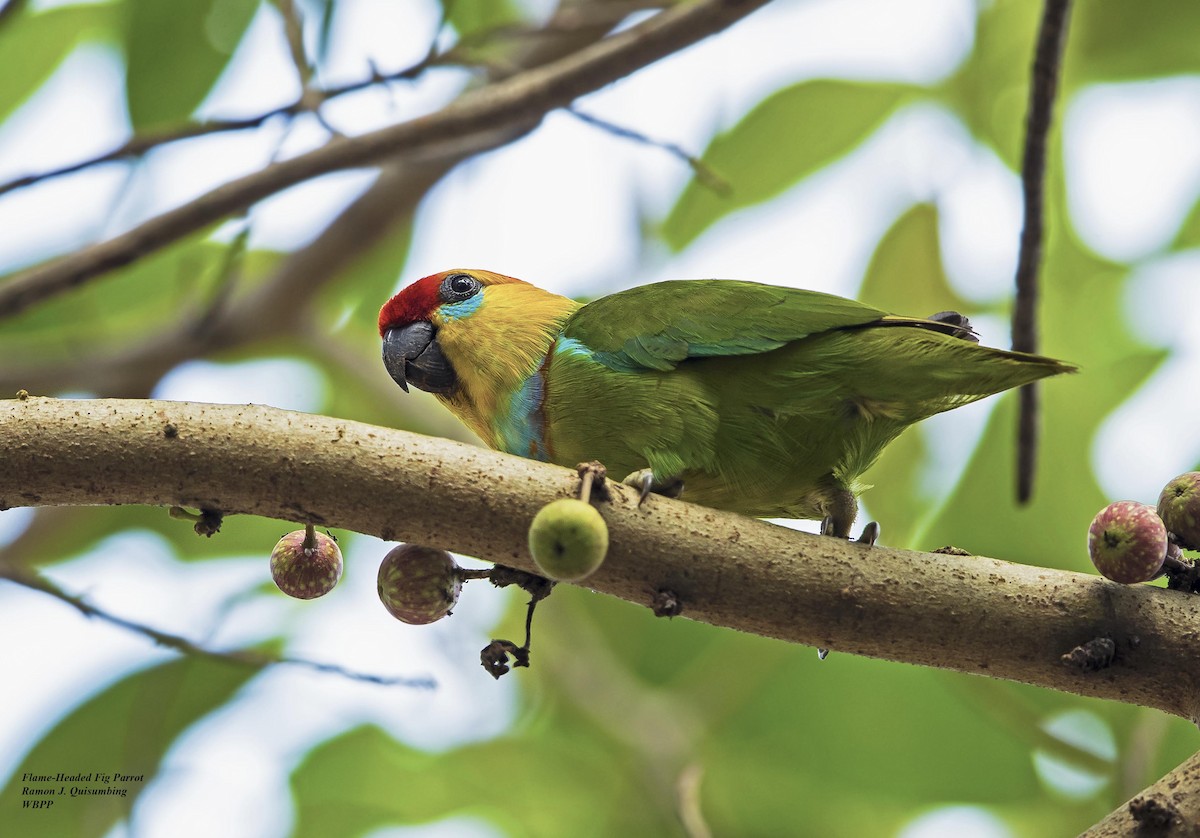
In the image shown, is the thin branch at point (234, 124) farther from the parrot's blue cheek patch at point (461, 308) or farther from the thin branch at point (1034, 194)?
the thin branch at point (1034, 194)

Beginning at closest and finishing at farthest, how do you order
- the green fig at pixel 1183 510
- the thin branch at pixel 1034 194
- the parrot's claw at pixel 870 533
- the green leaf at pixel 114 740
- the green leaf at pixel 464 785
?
the green fig at pixel 1183 510
the parrot's claw at pixel 870 533
the thin branch at pixel 1034 194
the green leaf at pixel 114 740
the green leaf at pixel 464 785

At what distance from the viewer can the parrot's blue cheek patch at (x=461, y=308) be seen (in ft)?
12.9

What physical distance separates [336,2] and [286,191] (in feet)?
3.07

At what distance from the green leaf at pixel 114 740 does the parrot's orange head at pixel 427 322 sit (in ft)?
4.34

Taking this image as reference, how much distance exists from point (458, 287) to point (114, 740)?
218cm

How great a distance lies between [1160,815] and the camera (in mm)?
2139

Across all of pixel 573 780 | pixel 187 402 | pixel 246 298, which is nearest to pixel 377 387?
pixel 246 298

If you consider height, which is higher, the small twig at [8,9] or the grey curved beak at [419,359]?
the small twig at [8,9]

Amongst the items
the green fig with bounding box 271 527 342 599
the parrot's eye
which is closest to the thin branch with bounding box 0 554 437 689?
the green fig with bounding box 271 527 342 599

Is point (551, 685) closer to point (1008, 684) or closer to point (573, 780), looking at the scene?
point (573, 780)

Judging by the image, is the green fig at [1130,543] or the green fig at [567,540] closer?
the green fig at [567,540]

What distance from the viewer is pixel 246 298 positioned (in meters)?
5.31

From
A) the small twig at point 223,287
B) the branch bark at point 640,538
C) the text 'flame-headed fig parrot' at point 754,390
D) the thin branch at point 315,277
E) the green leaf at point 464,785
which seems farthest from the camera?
the thin branch at point 315,277

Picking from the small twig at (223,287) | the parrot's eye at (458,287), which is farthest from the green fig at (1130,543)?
the small twig at (223,287)
